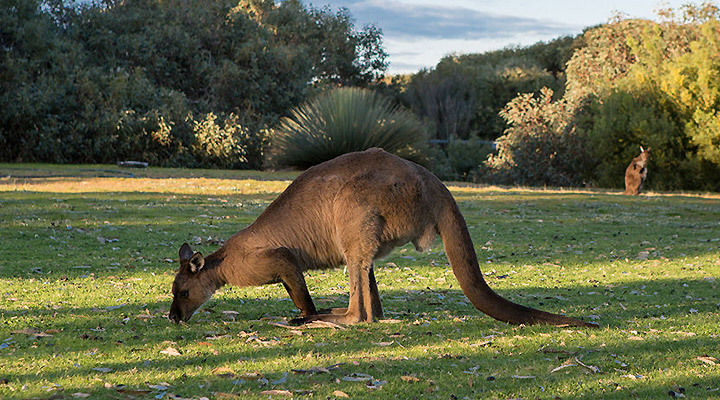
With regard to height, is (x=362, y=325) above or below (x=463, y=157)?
below

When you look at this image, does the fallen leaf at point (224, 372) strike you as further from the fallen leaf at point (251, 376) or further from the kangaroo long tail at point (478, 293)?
the kangaroo long tail at point (478, 293)

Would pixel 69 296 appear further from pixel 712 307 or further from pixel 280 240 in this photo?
pixel 712 307

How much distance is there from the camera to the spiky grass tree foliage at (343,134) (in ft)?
81.1

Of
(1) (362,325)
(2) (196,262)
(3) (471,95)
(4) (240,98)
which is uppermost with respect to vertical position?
(3) (471,95)

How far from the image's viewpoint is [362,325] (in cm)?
560

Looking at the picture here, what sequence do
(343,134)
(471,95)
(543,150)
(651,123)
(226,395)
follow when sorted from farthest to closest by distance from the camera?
(471,95)
(543,150)
(651,123)
(343,134)
(226,395)

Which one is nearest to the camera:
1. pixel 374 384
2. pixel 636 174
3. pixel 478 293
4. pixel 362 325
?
pixel 374 384

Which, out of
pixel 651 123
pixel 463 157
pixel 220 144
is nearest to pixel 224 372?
pixel 220 144

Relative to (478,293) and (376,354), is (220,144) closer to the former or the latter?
(478,293)

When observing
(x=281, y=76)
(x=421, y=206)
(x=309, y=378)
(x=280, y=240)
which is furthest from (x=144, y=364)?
(x=281, y=76)

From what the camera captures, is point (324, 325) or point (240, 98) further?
point (240, 98)

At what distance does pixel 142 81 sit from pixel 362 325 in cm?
2606

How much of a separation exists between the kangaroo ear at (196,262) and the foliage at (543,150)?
24.4 metres

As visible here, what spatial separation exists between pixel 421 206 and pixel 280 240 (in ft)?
3.66
